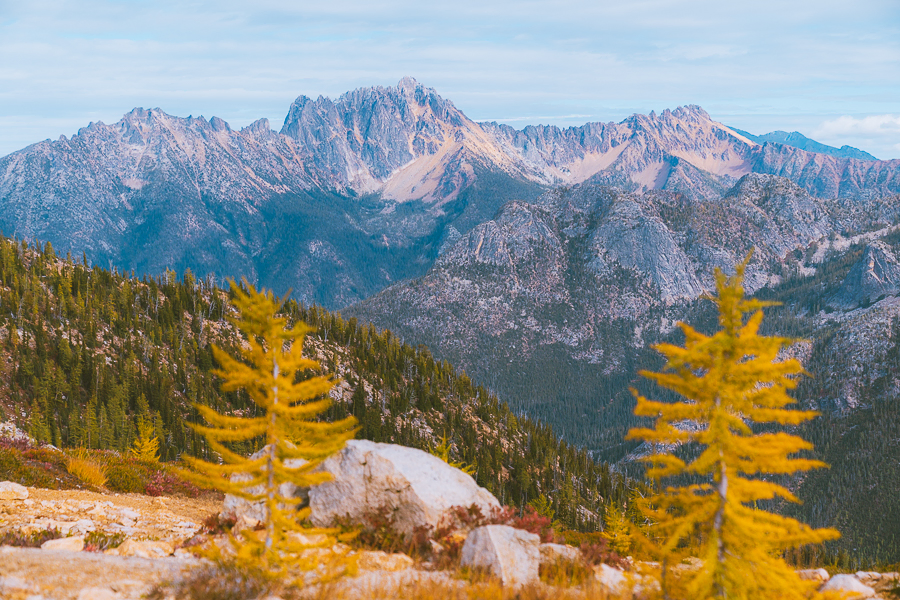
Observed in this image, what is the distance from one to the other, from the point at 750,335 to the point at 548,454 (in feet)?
515

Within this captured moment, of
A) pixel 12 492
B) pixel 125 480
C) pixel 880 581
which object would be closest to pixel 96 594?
pixel 12 492

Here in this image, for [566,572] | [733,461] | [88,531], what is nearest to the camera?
[733,461]

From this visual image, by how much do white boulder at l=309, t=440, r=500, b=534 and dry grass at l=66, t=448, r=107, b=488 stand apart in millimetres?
19889

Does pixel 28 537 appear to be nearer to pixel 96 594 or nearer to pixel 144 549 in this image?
pixel 144 549

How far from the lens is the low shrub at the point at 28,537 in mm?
18094

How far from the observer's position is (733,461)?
14.1 metres

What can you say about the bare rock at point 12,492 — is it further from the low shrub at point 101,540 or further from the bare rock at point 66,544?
the bare rock at point 66,544

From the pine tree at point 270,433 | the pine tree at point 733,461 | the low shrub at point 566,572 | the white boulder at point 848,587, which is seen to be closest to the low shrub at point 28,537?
the pine tree at point 270,433

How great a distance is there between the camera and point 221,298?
17950cm

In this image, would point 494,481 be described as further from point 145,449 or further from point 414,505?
point 414,505

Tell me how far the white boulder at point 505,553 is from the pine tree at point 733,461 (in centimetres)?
417

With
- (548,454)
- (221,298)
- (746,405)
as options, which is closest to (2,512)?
(746,405)

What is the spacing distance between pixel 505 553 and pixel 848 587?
10618 mm

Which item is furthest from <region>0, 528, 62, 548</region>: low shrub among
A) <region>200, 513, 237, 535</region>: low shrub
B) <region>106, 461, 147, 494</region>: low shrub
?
<region>106, 461, 147, 494</region>: low shrub
